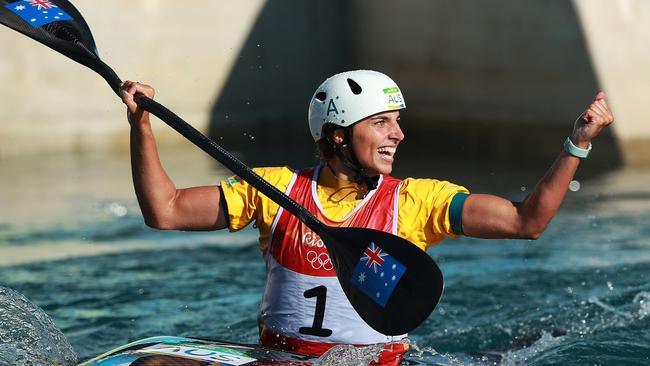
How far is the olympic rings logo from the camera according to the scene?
3857 mm

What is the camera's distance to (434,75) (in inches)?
486

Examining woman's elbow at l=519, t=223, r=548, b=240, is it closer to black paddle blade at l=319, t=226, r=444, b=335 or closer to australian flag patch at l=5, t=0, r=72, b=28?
black paddle blade at l=319, t=226, r=444, b=335

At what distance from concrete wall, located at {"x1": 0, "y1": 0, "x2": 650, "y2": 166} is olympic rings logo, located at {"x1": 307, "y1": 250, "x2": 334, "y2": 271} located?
740 cm

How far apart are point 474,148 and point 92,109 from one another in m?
4.11

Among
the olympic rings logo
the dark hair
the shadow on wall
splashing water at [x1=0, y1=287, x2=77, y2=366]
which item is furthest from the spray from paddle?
the shadow on wall

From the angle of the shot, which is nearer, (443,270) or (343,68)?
(443,270)

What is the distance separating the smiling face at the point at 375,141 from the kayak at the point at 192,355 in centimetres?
72

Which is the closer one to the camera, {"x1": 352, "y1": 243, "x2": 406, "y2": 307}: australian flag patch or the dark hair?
{"x1": 352, "y1": 243, "x2": 406, "y2": 307}: australian flag patch

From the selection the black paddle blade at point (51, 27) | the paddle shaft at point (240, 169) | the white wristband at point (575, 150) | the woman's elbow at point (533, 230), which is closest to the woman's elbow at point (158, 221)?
the paddle shaft at point (240, 169)

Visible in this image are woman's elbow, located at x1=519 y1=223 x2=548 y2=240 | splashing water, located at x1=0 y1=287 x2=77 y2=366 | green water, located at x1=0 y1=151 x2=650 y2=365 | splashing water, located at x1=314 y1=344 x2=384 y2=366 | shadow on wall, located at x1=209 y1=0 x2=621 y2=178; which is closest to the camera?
splashing water, located at x1=314 y1=344 x2=384 y2=366

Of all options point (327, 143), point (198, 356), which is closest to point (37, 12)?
point (327, 143)

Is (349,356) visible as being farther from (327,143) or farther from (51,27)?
(51,27)

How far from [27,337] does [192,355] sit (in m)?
1.09

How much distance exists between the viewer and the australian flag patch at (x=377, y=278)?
371cm
